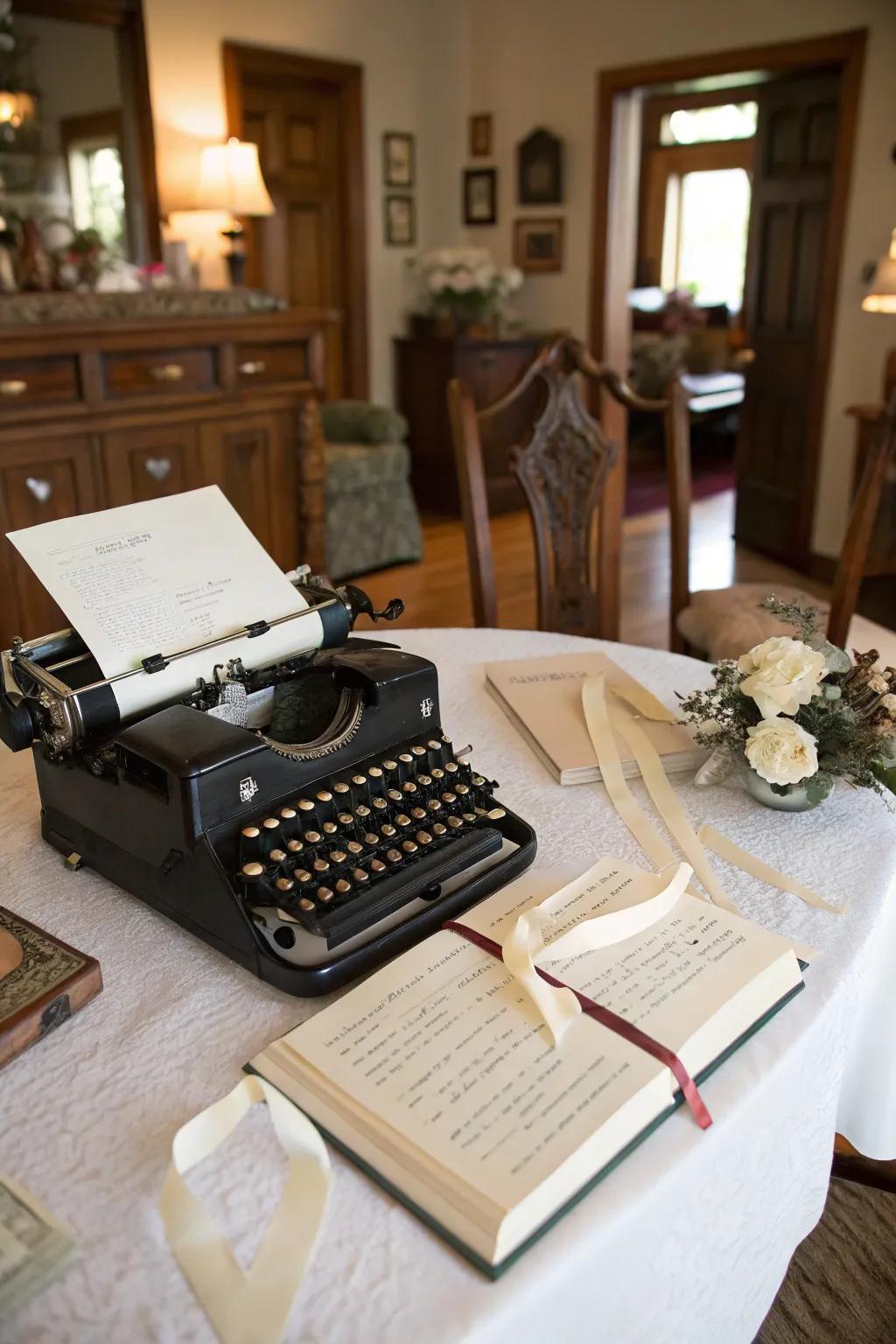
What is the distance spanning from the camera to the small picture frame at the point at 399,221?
18.8ft

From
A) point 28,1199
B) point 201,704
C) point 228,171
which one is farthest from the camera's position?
→ point 228,171

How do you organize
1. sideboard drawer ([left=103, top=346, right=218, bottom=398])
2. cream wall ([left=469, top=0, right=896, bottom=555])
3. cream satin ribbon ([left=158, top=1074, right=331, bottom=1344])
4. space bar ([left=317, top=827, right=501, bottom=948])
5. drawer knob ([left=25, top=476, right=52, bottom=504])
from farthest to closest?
cream wall ([left=469, top=0, right=896, bottom=555])
sideboard drawer ([left=103, top=346, right=218, bottom=398])
drawer knob ([left=25, top=476, right=52, bottom=504])
space bar ([left=317, top=827, right=501, bottom=948])
cream satin ribbon ([left=158, top=1074, right=331, bottom=1344])

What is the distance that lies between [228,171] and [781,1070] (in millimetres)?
4655

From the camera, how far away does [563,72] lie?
535cm

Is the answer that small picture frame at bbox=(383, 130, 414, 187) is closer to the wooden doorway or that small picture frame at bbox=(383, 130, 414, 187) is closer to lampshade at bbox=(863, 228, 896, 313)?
the wooden doorway

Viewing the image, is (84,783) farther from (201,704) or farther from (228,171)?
(228,171)

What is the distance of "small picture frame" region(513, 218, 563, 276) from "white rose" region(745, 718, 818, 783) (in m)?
5.10

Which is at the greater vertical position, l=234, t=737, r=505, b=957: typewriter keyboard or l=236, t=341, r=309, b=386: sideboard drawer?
l=236, t=341, r=309, b=386: sideboard drawer

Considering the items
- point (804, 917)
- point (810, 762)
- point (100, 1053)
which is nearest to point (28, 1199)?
point (100, 1053)

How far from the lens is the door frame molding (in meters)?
4.18

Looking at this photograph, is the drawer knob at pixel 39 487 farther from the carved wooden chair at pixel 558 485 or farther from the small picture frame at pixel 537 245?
the small picture frame at pixel 537 245

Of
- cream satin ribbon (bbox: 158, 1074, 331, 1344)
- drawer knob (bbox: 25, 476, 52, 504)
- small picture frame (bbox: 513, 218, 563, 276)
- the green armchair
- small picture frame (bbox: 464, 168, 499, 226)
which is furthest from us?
small picture frame (bbox: 464, 168, 499, 226)

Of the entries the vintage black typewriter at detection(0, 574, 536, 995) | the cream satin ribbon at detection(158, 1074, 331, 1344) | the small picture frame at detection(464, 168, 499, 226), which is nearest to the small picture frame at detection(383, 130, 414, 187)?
the small picture frame at detection(464, 168, 499, 226)

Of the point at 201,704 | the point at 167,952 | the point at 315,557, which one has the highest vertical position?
the point at 201,704
